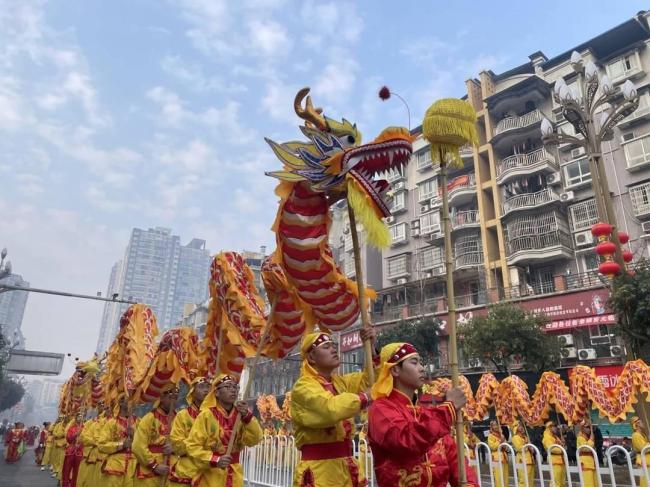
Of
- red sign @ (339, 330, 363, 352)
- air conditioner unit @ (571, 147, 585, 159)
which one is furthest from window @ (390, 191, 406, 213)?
air conditioner unit @ (571, 147, 585, 159)

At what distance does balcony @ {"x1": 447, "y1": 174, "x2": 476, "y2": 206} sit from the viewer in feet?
93.1

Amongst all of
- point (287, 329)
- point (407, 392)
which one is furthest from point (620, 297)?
point (407, 392)

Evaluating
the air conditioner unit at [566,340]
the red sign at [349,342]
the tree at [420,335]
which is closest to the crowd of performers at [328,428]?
the air conditioner unit at [566,340]

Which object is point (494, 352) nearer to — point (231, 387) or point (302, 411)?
point (231, 387)

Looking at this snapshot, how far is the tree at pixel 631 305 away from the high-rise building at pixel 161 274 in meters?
105

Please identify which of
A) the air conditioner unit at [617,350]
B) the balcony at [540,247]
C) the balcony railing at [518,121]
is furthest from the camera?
the balcony railing at [518,121]

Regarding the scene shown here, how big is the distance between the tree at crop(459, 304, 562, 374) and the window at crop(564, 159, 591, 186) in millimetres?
7779

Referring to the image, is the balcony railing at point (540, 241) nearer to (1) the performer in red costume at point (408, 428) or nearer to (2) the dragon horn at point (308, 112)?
(2) the dragon horn at point (308, 112)

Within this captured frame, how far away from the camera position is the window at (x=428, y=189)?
102 ft

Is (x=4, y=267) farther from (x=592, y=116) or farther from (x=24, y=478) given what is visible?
(x=592, y=116)

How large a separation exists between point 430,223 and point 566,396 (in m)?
20.7

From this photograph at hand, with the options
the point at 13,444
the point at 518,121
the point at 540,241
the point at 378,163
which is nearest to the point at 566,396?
the point at 378,163

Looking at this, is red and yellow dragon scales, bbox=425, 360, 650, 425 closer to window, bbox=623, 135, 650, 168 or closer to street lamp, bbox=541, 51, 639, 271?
street lamp, bbox=541, 51, 639, 271

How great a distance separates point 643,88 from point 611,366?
12.9m
